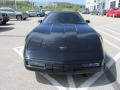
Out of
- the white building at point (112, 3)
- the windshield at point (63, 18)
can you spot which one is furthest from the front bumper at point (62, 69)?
the white building at point (112, 3)

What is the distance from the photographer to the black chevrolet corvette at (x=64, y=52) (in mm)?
4746

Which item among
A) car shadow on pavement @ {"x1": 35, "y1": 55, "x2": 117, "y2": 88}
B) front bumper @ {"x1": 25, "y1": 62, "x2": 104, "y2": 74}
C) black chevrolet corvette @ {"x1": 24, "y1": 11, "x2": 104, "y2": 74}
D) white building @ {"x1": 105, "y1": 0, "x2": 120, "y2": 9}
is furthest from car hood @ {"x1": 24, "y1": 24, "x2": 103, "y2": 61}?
white building @ {"x1": 105, "y1": 0, "x2": 120, "y2": 9}

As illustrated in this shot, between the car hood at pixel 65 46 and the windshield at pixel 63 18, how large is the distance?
1.45m

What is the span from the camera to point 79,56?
4.83 meters

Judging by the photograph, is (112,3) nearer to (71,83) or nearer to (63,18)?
(63,18)

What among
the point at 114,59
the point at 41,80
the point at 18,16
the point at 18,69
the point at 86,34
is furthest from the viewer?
the point at 18,16

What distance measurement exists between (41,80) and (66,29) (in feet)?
5.24

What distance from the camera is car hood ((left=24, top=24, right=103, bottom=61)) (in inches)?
190

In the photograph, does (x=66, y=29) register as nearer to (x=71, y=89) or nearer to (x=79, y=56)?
(x=79, y=56)

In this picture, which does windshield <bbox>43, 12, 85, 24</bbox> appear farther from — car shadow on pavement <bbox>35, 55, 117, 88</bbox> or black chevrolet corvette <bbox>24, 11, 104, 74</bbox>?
car shadow on pavement <bbox>35, 55, 117, 88</bbox>

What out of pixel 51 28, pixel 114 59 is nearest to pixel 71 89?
pixel 51 28

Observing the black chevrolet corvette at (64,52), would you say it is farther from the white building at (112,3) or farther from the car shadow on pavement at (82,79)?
the white building at (112,3)

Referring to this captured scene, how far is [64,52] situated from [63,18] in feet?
8.89

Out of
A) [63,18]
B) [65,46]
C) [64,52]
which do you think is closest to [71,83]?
[64,52]
